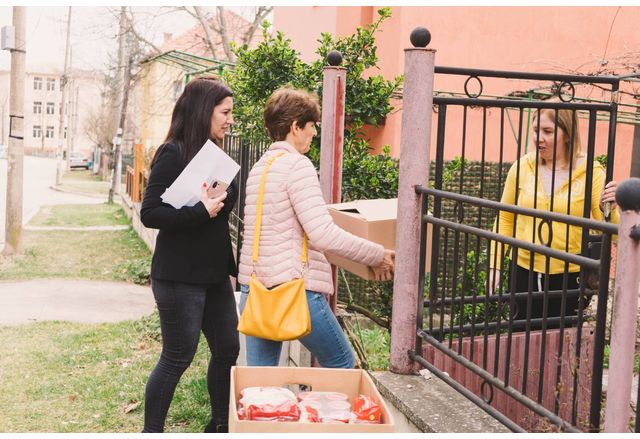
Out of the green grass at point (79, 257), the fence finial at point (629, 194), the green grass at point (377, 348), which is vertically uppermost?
→ the fence finial at point (629, 194)

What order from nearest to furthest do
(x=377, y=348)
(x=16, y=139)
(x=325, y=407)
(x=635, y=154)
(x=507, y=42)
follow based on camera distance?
(x=325, y=407)
(x=377, y=348)
(x=635, y=154)
(x=507, y=42)
(x=16, y=139)

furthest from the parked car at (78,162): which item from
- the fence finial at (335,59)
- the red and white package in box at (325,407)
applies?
the red and white package in box at (325,407)

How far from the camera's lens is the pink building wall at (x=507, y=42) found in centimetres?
1275

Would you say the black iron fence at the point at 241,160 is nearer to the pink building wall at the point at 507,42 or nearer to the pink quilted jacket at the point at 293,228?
the pink quilted jacket at the point at 293,228

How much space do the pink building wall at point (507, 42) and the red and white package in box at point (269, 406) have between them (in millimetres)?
10011

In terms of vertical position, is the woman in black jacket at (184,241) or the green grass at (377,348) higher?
the woman in black jacket at (184,241)

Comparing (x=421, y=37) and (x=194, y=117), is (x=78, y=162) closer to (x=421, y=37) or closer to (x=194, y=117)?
(x=194, y=117)

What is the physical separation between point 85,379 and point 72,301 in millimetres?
3719

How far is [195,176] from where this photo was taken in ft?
12.1

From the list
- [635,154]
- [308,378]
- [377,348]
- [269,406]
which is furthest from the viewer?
[635,154]

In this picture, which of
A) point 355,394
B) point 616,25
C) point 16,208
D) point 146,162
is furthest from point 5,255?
point 355,394

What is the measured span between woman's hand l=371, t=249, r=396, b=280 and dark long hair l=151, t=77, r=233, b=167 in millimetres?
1015

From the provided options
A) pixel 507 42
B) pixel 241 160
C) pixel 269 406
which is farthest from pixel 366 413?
pixel 507 42

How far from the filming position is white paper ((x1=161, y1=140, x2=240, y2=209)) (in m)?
3.67
